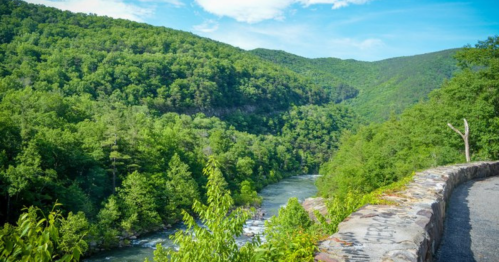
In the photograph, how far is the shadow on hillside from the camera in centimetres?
535

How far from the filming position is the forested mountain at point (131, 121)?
1270 inches

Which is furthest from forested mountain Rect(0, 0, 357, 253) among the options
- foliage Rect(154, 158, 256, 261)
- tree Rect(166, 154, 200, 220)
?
foliage Rect(154, 158, 256, 261)

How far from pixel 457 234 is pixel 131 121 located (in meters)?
50.4

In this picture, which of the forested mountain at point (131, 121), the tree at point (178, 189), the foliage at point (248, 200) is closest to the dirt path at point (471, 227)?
the forested mountain at point (131, 121)

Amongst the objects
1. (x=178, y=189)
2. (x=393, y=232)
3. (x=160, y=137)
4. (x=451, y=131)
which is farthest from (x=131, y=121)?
(x=393, y=232)

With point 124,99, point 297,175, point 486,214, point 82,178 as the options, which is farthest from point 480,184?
point 124,99

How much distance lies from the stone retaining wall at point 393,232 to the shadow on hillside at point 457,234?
0.17 meters

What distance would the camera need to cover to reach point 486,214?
7.69 metres

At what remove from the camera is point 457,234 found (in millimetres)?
6355

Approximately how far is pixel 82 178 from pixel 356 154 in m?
32.6

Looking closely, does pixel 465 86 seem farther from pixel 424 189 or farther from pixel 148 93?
pixel 148 93

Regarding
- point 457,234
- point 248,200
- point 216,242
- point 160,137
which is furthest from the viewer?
point 160,137

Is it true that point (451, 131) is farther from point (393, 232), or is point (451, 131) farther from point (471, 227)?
point (393, 232)

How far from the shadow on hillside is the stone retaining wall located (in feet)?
0.55
